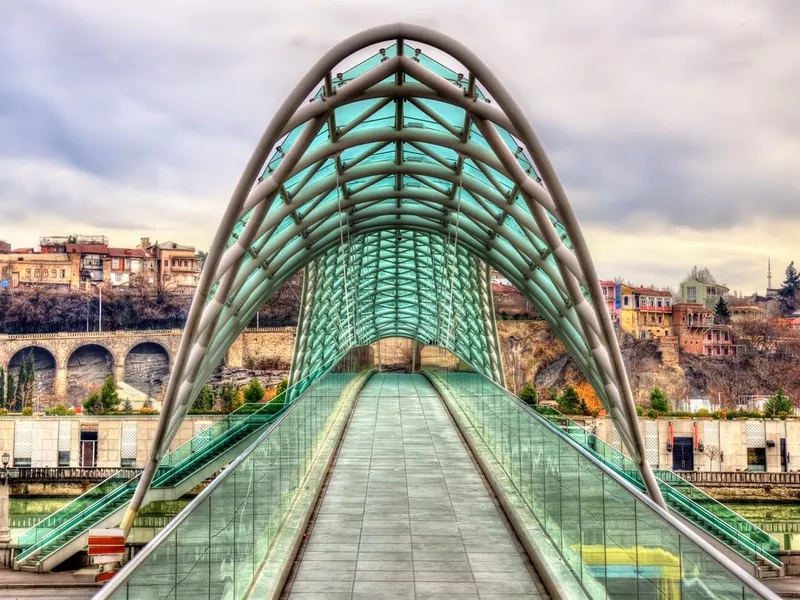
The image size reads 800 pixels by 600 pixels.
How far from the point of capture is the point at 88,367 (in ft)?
358

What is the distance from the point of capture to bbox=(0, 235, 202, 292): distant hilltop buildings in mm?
126688

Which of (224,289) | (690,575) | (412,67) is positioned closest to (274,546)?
(690,575)

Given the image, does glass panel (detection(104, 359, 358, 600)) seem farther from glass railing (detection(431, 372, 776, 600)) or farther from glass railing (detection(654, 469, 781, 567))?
glass railing (detection(654, 469, 781, 567))

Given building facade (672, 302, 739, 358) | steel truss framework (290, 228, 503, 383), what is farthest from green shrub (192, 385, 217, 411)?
building facade (672, 302, 739, 358)

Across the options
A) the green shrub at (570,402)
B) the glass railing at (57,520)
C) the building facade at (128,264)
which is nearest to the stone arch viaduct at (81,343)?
the building facade at (128,264)

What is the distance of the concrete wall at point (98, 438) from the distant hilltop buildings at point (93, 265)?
6409 centimetres

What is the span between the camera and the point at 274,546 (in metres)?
10.5

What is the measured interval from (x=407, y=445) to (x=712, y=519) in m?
7.62

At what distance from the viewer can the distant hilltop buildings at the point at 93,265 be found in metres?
127

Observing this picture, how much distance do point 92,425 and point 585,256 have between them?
49.2m

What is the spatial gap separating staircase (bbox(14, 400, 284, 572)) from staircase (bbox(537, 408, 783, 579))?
11951 mm

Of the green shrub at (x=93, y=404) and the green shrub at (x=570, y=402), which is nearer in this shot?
the green shrub at (x=570, y=402)

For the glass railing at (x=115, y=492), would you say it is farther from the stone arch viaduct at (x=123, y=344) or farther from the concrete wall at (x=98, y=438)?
the stone arch viaduct at (x=123, y=344)

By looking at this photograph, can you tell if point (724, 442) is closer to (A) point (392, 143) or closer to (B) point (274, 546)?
(A) point (392, 143)
